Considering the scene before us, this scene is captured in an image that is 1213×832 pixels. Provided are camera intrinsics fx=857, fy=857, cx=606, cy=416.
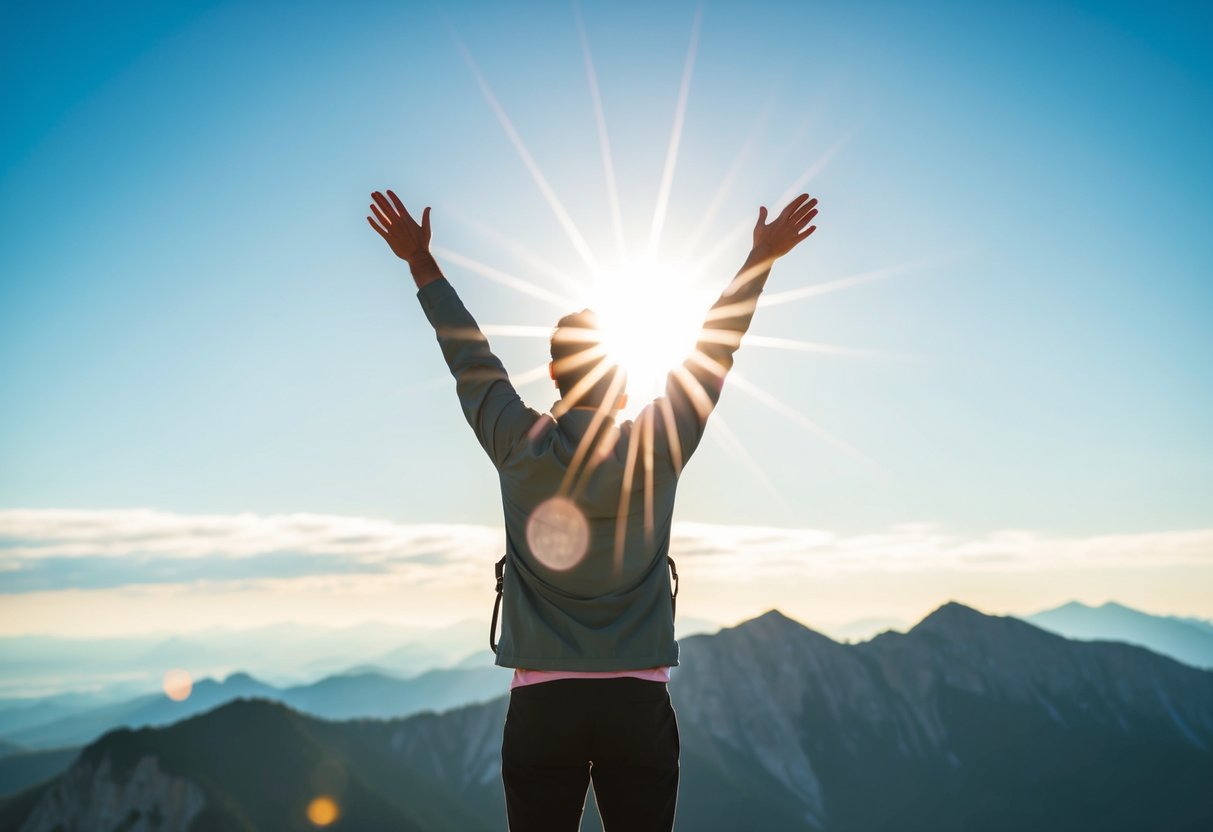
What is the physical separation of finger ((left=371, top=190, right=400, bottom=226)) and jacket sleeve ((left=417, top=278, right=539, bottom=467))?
510mm

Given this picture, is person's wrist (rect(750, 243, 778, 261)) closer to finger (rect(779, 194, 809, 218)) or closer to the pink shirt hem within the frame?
finger (rect(779, 194, 809, 218))

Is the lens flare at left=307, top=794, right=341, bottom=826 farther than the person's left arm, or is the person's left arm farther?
the lens flare at left=307, top=794, right=341, bottom=826

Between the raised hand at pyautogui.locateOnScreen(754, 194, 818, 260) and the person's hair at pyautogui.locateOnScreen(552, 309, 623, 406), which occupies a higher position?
the raised hand at pyautogui.locateOnScreen(754, 194, 818, 260)

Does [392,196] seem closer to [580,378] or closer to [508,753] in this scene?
[580,378]

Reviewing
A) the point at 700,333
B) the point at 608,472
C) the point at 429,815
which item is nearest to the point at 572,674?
the point at 608,472

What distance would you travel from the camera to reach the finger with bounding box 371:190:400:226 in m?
4.32

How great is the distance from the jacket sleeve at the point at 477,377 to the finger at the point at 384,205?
0.51 metres

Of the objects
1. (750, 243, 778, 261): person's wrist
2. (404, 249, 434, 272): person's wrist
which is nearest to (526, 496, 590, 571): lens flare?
(404, 249, 434, 272): person's wrist

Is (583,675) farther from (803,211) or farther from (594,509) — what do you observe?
(803,211)

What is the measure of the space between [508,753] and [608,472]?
4.23 ft

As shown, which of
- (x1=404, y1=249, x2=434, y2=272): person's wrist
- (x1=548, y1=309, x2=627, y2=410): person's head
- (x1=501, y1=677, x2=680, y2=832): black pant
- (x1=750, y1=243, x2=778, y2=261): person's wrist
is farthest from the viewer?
(x1=750, y1=243, x2=778, y2=261): person's wrist

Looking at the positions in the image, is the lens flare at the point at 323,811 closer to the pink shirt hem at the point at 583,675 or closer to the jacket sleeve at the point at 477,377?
the pink shirt hem at the point at 583,675

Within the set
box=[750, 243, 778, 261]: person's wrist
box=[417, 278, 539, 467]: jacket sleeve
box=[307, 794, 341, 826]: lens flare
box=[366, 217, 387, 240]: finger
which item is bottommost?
box=[307, 794, 341, 826]: lens flare

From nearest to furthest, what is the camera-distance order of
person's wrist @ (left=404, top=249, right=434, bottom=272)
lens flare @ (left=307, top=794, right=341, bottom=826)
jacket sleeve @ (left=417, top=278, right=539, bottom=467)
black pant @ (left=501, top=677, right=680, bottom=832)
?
black pant @ (left=501, top=677, right=680, bottom=832)
jacket sleeve @ (left=417, top=278, right=539, bottom=467)
person's wrist @ (left=404, top=249, right=434, bottom=272)
lens flare @ (left=307, top=794, right=341, bottom=826)
